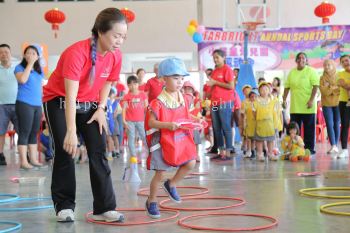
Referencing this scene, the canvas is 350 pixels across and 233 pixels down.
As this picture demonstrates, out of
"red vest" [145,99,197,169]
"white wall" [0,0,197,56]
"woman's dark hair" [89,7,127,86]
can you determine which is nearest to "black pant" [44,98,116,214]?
"woman's dark hair" [89,7,127,86]

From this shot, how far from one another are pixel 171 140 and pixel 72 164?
776 millimetres

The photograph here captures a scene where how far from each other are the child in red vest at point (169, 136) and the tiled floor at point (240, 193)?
0.29 meters

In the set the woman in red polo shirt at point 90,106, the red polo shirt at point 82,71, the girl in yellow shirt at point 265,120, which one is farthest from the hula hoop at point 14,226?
the girl in yellow shirt at point 265,120

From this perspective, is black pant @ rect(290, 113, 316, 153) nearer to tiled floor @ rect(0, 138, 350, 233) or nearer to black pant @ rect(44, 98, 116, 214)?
tiled floor @ rect(0, 138, 350, 233)

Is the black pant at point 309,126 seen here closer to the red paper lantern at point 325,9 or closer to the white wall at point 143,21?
the red paper lantern at point 325,9

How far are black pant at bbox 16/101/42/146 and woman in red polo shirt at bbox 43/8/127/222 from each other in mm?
3885

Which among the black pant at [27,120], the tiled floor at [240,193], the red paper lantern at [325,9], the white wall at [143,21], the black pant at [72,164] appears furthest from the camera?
the white wall at [143,21]

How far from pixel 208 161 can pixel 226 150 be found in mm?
328

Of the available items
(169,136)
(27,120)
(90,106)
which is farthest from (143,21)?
(90,106)

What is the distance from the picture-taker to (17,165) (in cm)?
910

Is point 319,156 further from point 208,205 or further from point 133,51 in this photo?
point 133,51

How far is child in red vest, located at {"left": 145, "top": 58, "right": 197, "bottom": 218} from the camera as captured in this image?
14.4 ft

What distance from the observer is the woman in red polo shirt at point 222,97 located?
346 inches

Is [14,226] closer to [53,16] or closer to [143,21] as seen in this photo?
[53,16]
